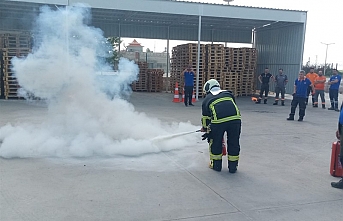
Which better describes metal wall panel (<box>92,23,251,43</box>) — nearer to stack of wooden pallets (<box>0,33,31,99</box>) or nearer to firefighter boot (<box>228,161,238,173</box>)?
stack of wooden pallets (<box>0,33,31,99</box>)

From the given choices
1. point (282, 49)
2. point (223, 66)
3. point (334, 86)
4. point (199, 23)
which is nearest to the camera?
point (334, 86)

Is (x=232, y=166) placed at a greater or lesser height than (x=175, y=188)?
greater

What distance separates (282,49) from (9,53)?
14.5 metres

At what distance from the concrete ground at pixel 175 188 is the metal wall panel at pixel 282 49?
36.5ft

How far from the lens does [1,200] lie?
4172mm

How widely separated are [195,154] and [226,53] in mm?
12214

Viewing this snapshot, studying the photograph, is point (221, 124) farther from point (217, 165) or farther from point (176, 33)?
point (176, 33)

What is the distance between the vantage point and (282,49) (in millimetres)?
18812

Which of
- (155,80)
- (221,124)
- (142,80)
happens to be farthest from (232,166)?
(142,80)

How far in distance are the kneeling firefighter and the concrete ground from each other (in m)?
0.28

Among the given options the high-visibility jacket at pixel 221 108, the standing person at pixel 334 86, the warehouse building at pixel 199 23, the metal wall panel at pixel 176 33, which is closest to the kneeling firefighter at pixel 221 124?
the high-visibility jacket at pixel 221 108

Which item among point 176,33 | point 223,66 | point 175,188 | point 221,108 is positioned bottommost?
point 175,188

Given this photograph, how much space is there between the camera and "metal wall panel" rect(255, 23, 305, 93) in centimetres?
1733

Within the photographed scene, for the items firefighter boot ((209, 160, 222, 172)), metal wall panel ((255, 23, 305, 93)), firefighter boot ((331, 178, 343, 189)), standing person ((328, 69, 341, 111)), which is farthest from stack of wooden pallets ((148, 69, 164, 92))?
firefighter boot ((331, 178, 343, 189))
